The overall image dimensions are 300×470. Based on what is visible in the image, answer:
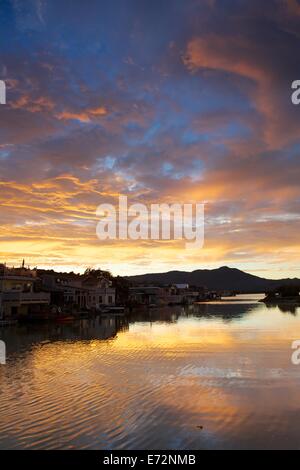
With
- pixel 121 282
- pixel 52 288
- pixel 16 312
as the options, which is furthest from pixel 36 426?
pixel 121 282

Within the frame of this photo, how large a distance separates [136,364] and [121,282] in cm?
9419

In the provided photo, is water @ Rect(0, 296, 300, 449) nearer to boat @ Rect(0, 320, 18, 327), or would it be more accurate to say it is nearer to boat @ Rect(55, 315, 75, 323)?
boat @ Rect(0, 320, 18, 327)

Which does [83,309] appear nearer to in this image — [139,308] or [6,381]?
[139,308]

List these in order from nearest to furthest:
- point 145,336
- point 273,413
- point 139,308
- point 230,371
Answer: point 273,413
point 230,371
point 145,336
point 139,308

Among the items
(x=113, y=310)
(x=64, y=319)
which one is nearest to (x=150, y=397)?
(x=64, y=319)

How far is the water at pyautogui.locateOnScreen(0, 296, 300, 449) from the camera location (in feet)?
46.8

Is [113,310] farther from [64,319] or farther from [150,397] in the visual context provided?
[150,397]

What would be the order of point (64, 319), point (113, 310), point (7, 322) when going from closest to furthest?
point (7, 322), point (64, 319), point (113, 310)

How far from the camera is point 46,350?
114ft

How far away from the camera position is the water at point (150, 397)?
1425 cm

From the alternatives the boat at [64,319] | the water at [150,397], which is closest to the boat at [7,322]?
the boat at [64,319]

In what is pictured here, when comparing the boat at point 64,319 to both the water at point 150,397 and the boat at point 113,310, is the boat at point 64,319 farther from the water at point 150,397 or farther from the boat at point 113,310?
the water at point 150,397

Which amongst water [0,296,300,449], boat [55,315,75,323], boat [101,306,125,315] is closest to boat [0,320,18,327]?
boat [55,315,75,323]

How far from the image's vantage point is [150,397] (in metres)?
19.6
